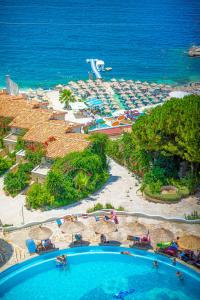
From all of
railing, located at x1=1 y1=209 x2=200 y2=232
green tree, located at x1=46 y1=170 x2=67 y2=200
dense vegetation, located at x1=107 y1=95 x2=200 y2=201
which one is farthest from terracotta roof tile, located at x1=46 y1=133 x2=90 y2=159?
railing, located at x1=1 y1=209 x2=200 y2=232

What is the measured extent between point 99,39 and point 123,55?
24.5 metres

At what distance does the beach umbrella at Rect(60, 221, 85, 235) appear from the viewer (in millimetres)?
27975

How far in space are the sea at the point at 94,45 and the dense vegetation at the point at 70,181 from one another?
154ft

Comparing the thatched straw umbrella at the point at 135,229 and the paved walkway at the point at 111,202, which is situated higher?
the paved walkway at the point at 111,202

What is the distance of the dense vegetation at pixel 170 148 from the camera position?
3339 centimetres

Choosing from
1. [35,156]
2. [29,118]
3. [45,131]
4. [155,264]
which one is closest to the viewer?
[155,264]

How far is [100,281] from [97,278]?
389 mm

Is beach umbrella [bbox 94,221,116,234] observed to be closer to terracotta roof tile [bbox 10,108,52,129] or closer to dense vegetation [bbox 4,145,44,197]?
dense vegetation [bbox 4,145,44,197]

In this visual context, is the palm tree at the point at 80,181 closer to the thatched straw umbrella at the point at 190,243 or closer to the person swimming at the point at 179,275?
the thatched straw umbrella at the point at 190,243

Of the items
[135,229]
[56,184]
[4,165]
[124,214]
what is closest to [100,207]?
[124,214]

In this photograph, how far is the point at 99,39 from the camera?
427 feet

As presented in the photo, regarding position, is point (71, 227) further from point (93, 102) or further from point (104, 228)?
point (93, 102)

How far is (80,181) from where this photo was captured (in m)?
34.6

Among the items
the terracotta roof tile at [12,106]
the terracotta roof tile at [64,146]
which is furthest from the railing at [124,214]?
the terracotta roof tile at [12,106]
